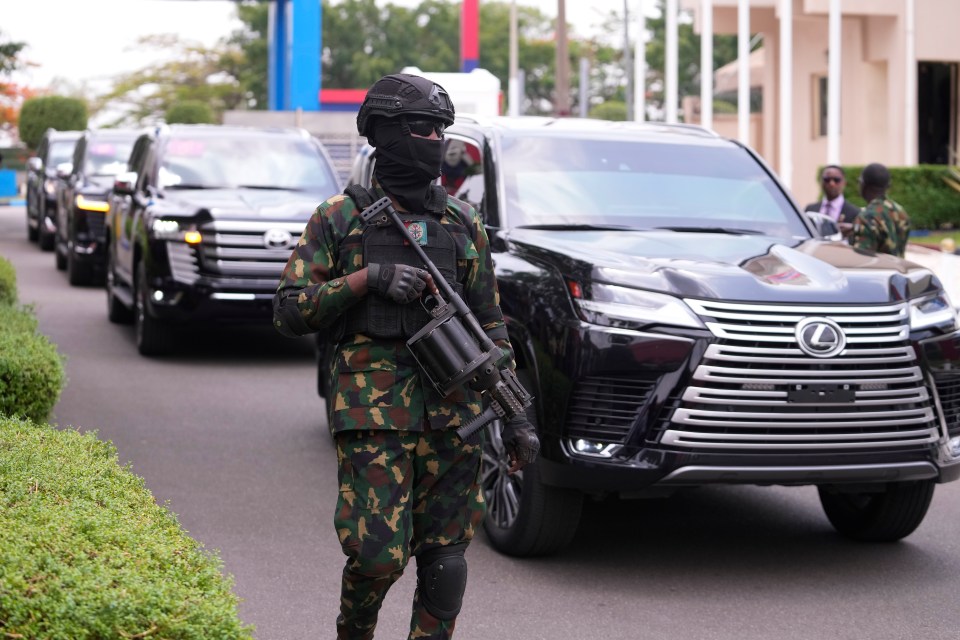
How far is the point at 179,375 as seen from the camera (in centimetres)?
1171

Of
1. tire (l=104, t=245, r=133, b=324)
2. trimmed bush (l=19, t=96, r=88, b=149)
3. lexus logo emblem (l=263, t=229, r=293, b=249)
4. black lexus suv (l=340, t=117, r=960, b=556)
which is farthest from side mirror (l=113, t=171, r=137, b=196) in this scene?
trimmed bush (l=19, t=96, r=88, b=149)

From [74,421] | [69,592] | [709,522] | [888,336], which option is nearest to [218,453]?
[74,421]

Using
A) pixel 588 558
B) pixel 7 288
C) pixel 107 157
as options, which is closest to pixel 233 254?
pixel 7 288

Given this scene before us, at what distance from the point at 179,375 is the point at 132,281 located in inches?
63.2

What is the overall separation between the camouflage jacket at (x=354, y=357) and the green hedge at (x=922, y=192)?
22.2 meters

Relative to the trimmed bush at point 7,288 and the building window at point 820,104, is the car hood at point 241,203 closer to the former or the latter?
the trimmed bush at point 7,288

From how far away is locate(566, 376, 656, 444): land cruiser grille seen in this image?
5777 mm

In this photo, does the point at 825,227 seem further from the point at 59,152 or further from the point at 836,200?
the point at 59,152

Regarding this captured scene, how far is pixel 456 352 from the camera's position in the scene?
4.05 m

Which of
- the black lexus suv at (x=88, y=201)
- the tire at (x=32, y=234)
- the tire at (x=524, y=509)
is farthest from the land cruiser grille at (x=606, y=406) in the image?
the tire at (x=32, y=234)

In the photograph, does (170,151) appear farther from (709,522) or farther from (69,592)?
(69,592)

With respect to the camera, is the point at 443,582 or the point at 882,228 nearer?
the point at 443,582

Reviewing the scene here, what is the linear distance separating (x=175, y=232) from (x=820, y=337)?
738 cm

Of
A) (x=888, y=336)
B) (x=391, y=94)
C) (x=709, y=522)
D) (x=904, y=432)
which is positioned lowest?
(x=709, y=522)
